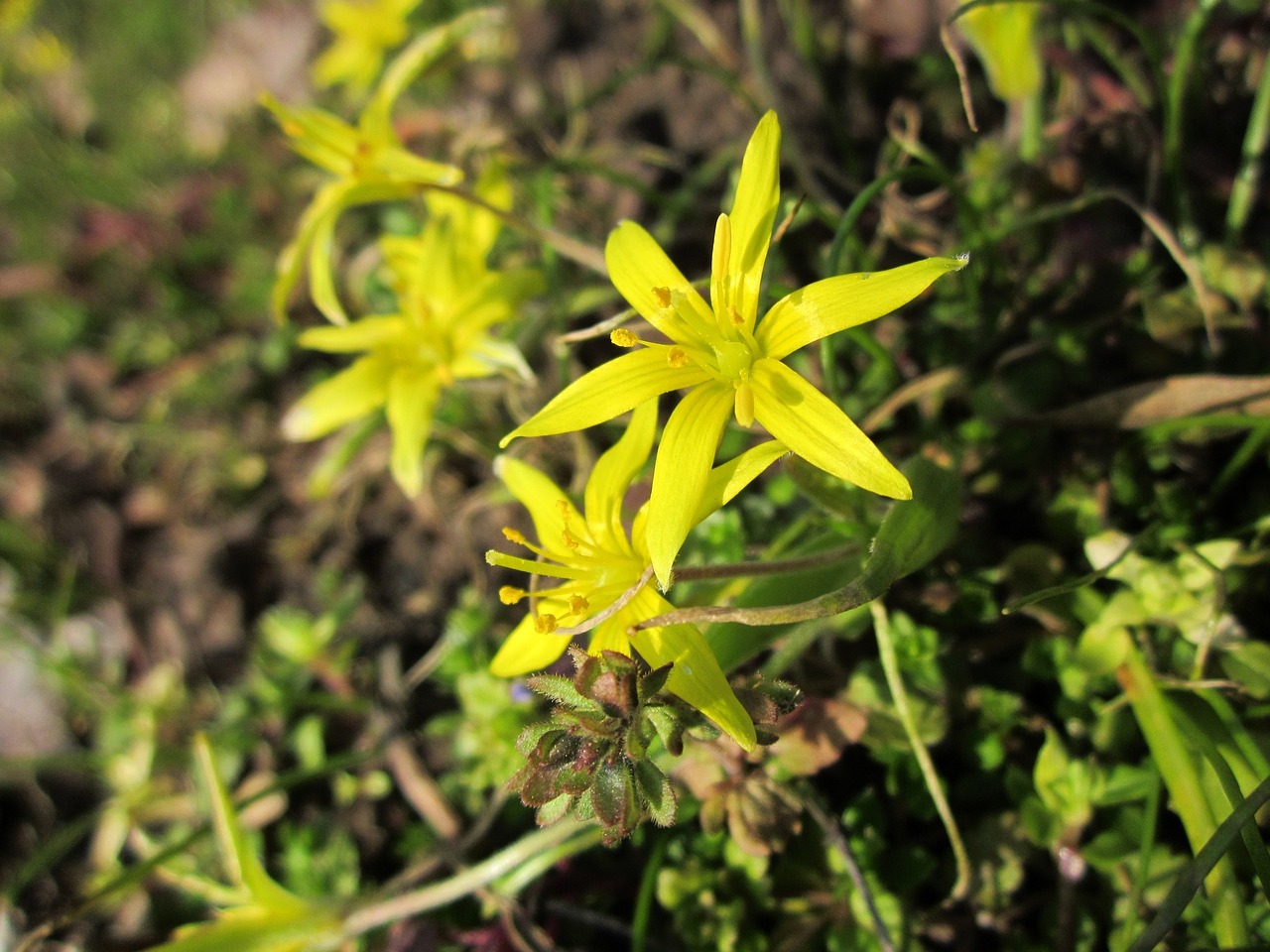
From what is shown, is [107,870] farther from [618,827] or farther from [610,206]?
[610,206]

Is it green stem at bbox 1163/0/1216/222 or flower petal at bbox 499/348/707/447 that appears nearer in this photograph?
flower petal at bbox 499/348/707/447

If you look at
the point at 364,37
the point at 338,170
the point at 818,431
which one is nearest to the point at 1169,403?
the point at 818,431

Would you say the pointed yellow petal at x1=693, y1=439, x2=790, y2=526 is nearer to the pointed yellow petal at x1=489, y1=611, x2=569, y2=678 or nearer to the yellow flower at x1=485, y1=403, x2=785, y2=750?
the yellow flower at x1=485, y1=403, x2=785, y2=750

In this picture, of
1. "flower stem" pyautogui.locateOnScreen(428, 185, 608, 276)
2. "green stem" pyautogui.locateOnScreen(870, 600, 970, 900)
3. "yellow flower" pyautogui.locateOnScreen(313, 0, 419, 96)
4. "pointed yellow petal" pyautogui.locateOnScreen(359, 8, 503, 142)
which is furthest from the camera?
"yellow flower" pyautogui.locateOnScreen(313, 0, 419, 96)

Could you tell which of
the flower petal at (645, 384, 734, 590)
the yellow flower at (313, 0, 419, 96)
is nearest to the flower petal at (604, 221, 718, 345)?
the flower petal at (645, 384, 734, 590)

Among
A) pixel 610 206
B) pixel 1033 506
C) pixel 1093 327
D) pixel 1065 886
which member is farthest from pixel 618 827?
pixel 610 206

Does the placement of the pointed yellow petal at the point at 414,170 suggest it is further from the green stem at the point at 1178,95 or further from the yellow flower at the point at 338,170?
the green stem at the point at 1178,95

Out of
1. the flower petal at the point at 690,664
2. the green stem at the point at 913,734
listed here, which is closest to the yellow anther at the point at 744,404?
the flower petal at the point at 690,664
